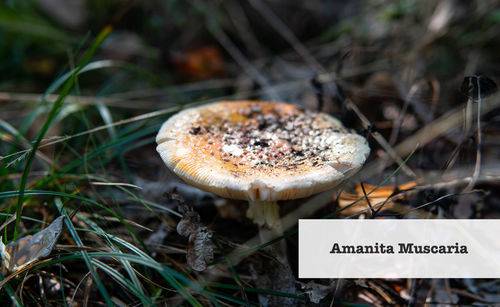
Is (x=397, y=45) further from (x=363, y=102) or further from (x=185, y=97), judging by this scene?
(x=185, y=97)

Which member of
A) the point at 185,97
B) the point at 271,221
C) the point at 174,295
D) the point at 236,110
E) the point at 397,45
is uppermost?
the point at 397,45

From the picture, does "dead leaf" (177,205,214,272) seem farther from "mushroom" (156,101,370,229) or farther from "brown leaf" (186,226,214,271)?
"mushroom" (156,101,370,229)

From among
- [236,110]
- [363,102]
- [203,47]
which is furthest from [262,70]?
[236,110]

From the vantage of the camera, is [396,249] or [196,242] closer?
[196,242]

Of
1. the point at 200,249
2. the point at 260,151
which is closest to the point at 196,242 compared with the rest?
the point at 200,249

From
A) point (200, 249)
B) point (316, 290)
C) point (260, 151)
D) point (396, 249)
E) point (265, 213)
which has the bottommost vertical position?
point (316, 290)

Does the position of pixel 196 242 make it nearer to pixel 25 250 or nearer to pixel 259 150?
pixel 259 150

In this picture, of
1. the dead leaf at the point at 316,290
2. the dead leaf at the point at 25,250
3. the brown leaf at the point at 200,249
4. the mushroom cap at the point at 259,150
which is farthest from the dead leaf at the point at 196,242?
the dead leaf at the point at 25,250
